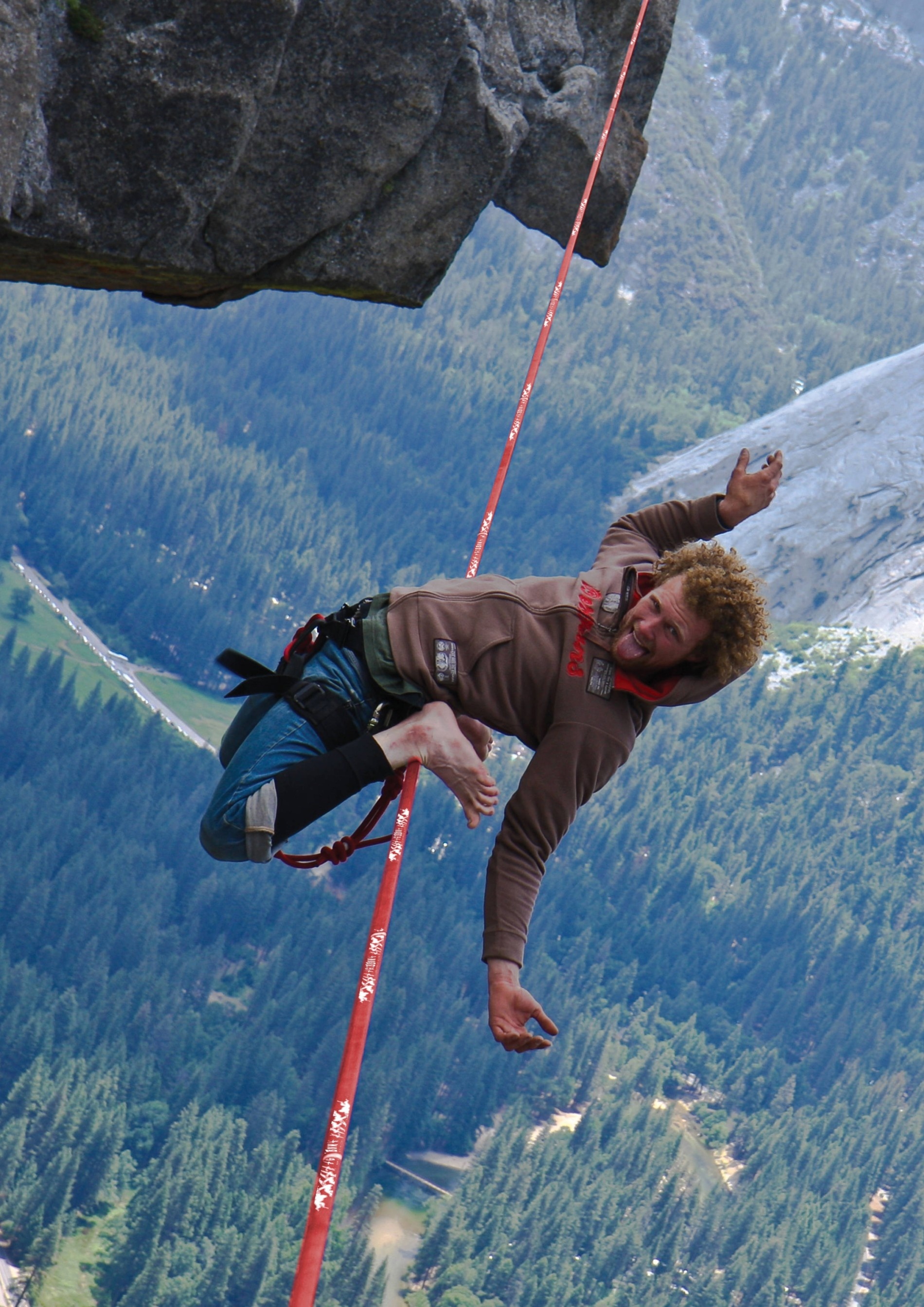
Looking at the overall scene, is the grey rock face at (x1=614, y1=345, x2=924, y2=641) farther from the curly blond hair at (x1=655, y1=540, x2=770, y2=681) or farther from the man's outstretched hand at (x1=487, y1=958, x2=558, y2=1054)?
the man's outstretched hand at (x1=487, y1=958, x2=558, y2=1054)

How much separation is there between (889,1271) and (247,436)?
11698 cm

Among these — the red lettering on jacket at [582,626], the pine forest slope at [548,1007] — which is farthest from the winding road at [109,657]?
the red lettering on jacket at [582,626]

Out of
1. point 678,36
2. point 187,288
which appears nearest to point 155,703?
point 187,288

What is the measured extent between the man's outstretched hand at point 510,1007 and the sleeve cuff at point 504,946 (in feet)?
0.06

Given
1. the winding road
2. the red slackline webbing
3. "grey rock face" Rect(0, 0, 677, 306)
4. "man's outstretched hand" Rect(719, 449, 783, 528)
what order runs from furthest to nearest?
the winding road < "grey rock face" Rect(0, 0, 677, 306) < "man's outstretched hand" Rect(719, 449, 783, 528) < the red slackline webbing

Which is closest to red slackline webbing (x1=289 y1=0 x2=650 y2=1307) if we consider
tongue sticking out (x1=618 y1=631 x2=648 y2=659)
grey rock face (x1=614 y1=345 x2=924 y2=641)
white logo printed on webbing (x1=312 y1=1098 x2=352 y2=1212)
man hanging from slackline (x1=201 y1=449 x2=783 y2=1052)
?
white logo printed on webbing (x1=312 y1=1098 x2=352 y2=1212)

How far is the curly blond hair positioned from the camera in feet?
17.6

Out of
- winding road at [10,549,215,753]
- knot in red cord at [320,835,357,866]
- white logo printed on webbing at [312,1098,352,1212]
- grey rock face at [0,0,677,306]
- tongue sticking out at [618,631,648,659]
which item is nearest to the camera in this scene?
white logo printed on webbing at [312,1098,352,1212]

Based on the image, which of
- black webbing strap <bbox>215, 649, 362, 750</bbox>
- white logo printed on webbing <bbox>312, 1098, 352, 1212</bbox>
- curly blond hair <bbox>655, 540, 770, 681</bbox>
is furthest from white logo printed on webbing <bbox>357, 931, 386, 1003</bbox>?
curly blond hair <bbox>655, 540, 770, 681</bbox>

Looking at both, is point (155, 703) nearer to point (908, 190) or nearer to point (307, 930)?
point (307, 930)

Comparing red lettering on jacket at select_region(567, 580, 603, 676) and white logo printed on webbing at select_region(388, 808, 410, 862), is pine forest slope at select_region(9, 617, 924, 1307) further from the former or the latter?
red lettering on jacket at select_region(567, 580, 603, 676)

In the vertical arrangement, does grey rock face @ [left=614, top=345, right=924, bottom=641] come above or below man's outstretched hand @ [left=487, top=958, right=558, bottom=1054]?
below

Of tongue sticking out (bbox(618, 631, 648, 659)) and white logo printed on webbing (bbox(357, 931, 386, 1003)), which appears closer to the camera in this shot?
white logo printed on webbing (bbox(357, 931, 386, 1003))

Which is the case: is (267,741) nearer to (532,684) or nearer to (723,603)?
(532,684)
